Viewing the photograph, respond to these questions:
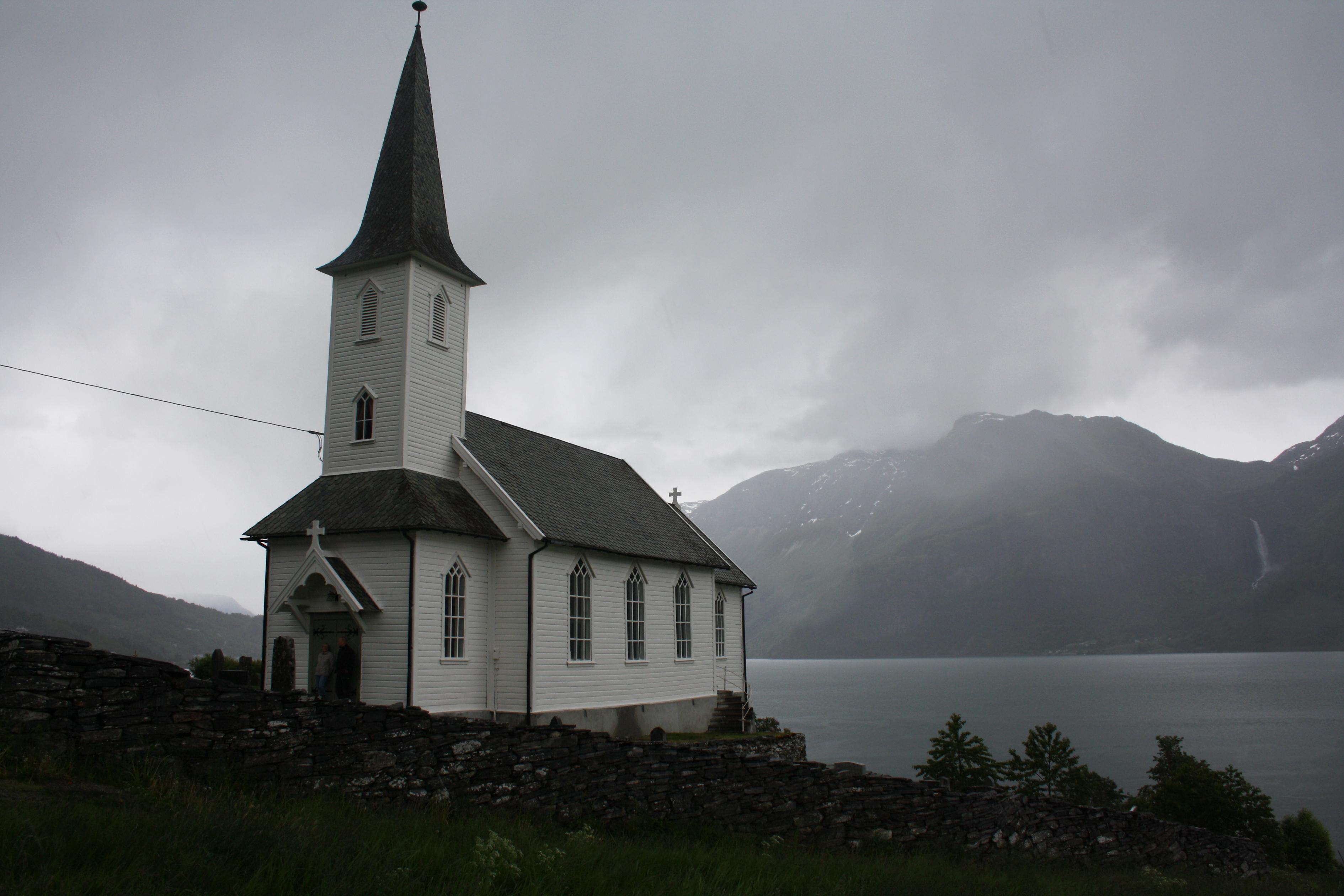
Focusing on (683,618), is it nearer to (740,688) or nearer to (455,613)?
(740,688)

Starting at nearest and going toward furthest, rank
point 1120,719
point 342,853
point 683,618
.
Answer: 1. point 342,853
2. point 683,618
3. point 1120,719

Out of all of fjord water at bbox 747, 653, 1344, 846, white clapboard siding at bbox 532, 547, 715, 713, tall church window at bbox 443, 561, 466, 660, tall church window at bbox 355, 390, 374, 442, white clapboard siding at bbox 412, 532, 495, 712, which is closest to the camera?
white clapboard siding at bbox 412, 532, 495, 712

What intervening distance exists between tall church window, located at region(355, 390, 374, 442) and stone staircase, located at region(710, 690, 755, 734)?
14.6m

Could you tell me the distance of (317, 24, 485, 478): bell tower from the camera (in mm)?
24234

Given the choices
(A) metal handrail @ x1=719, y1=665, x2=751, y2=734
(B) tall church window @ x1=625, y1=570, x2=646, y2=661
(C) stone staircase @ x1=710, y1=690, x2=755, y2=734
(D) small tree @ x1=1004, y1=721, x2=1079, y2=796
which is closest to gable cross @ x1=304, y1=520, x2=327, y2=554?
(B) tall church window @ x1=625, y1=570, x2=646, y2=661

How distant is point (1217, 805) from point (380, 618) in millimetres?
30086

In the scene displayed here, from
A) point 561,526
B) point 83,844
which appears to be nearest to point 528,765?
point 83,844

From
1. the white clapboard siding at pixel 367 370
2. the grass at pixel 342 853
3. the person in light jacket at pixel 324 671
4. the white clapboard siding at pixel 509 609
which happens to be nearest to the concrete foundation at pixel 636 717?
the white clapboard siding at pixel 509 609

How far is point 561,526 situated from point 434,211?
980 cm

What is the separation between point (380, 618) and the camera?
70.2 ft

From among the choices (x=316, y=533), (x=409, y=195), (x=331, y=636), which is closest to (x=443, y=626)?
(x=331, y=636)

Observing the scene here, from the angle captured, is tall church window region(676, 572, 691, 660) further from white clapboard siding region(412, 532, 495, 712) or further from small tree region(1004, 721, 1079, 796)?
small tree region(1004, 721, 1079, 796)

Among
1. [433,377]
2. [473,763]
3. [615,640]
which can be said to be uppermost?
[433,377]

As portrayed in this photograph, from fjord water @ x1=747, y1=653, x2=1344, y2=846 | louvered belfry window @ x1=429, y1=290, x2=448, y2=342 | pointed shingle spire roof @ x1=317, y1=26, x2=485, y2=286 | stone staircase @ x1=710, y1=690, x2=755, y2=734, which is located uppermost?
pointed shingle spire roof @ x1=317, y1=26, x2=485, y2=286
